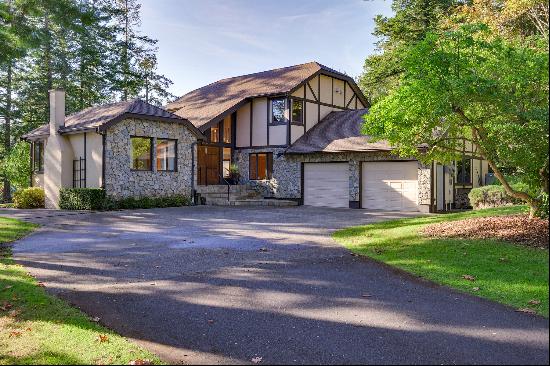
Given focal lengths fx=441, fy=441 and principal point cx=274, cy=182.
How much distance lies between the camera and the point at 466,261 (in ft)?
24.7

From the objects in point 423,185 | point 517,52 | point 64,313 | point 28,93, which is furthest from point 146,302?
point 28,93

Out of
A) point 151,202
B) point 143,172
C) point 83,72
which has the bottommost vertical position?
point 151,202

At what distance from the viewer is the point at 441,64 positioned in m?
8.41

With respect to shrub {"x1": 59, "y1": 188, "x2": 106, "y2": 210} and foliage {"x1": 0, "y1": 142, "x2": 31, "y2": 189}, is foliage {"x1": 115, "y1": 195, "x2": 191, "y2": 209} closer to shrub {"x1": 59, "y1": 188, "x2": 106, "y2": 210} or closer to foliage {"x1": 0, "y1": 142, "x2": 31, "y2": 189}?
shrub {"x1": 59, "y1": 188, "x2": 106, "y2": 210}

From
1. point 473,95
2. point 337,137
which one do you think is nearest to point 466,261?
point 473,95

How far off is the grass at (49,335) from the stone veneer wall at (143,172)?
12.9m

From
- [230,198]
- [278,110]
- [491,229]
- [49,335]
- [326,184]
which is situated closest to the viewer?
[49,335]

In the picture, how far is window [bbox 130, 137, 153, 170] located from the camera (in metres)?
20.2

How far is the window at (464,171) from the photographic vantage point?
834 inches

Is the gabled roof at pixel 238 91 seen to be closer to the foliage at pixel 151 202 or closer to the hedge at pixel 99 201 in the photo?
the foliage at pixel 151 202

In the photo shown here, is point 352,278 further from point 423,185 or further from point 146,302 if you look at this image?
point 423,185

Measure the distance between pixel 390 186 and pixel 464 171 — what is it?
4.23m

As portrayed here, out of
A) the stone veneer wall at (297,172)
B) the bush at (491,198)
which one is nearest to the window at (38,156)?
the stone veneer wall at (297,172)

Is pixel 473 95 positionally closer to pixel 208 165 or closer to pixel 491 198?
pixel 491 198
